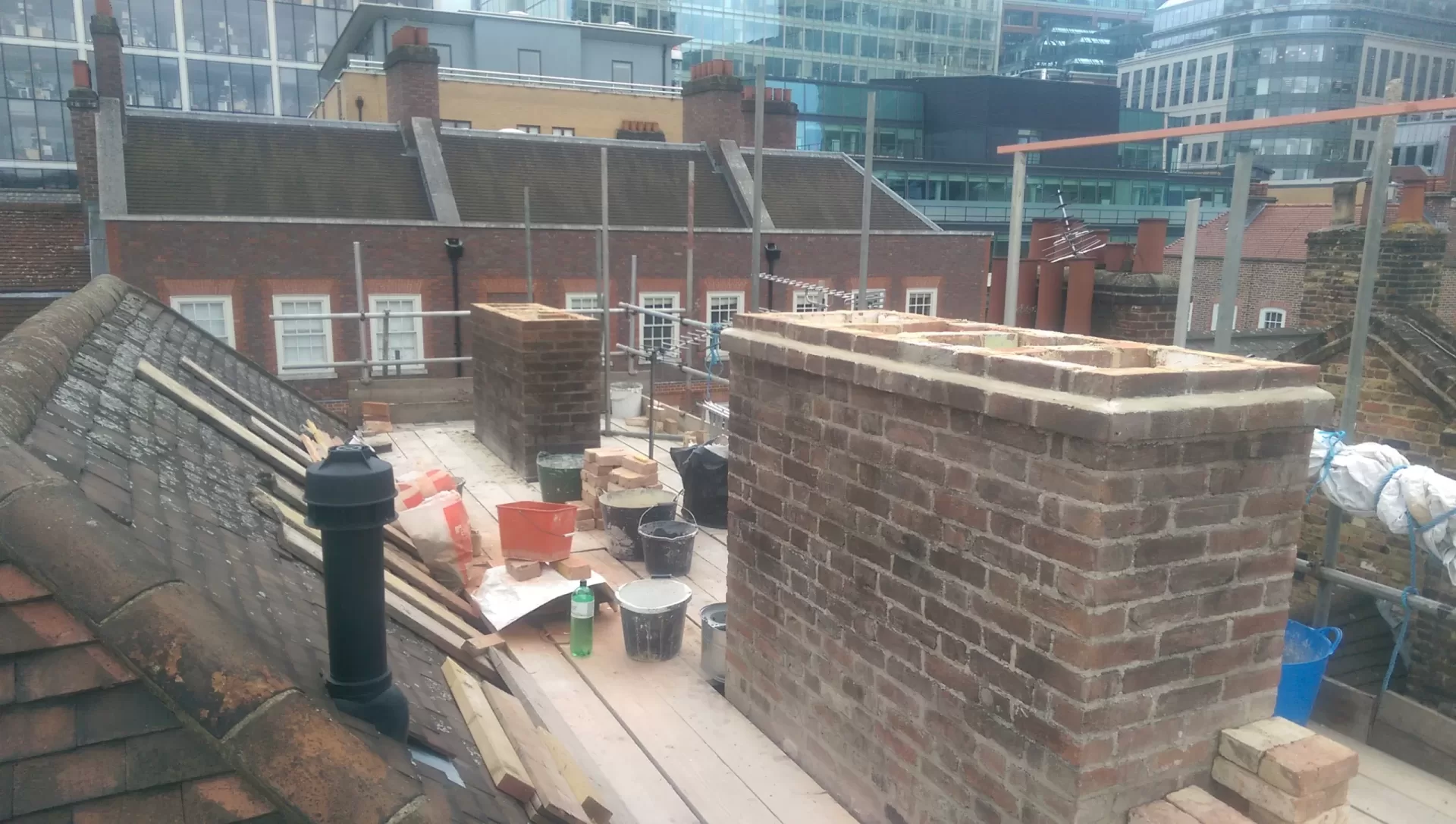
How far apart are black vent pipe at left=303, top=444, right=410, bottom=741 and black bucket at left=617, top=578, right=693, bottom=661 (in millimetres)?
2573

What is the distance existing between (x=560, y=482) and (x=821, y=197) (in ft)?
70.7

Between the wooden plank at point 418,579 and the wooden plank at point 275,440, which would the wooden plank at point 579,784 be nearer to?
the wooden plank at point 418,579

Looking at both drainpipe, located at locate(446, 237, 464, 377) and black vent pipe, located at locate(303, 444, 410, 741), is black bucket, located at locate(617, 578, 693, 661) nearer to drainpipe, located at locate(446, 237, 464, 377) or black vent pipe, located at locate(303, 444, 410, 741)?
black vent pipe, located at locate(303, 444, 410, 741)

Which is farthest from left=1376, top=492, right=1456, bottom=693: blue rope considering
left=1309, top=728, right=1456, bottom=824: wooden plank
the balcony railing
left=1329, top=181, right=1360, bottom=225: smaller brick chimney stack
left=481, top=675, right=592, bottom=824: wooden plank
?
the balcony railing

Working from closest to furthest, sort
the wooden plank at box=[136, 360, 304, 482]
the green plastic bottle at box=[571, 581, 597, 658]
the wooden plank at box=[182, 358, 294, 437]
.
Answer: the wooden plank at box=[136, 360, 304, 482] < the green plastic bottle at box=[571, 581, 597, 658] < the wooden plank at box=[182, 358, 294, 437]

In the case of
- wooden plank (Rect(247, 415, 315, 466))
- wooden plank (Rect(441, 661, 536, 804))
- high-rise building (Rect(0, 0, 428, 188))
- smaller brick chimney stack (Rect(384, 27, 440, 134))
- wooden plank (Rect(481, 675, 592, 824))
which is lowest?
wooden plank (Rect(481, 675, 592, 824))

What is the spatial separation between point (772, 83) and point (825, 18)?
2315 cm

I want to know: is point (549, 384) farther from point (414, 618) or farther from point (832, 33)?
point (832, 33)

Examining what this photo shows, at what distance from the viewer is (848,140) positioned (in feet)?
183

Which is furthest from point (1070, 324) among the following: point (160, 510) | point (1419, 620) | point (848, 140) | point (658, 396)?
point (848, 140)

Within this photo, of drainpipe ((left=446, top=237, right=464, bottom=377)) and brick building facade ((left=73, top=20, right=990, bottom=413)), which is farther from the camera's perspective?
drainpipe ((left=446, top=237, right=464, bottom=377))

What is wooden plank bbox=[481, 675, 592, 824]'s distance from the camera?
310cm

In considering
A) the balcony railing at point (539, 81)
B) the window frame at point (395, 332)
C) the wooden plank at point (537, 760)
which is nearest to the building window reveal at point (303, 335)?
the window frame at point (395, 332)

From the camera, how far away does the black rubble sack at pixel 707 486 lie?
24.2 feet
